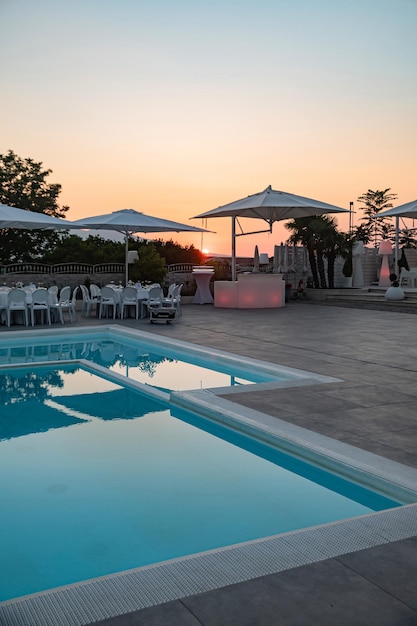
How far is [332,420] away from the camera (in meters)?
4.86

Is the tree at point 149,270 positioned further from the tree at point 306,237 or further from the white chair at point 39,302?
the white chair at point 39,302

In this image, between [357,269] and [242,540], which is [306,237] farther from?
[242,540]

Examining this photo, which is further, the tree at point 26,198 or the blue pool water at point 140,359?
the tree at point 26,198

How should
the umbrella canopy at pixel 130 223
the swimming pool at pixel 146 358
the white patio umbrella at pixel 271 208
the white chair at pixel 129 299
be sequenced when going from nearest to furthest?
the swimming pool at pixel 146 358 < the white chair at pixel 129 299 < the umbrella canopy at pixel 130 223 < the white patio umbrella at pixel 271 208

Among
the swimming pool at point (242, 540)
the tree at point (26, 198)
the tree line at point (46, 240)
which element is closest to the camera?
Result: the swimming pool at point (242, 540)

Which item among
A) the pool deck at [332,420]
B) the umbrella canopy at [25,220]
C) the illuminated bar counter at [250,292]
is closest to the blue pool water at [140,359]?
the pool deck at [332,420]

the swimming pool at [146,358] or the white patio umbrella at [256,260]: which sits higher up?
the white patio umbrella at [256,260]

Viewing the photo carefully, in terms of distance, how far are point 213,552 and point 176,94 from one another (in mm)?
14406

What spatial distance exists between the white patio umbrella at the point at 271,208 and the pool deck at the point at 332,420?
3619mm

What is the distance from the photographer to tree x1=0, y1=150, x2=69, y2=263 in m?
26.1

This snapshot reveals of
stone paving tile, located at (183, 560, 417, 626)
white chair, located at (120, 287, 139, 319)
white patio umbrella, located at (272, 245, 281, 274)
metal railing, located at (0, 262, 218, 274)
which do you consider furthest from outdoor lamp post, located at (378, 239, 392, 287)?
stone paving tile, located at (183, 560, 417, 626)

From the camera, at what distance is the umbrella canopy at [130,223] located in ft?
49.8

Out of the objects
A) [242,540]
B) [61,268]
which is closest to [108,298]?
[61,268]

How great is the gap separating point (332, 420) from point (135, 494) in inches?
71.4
